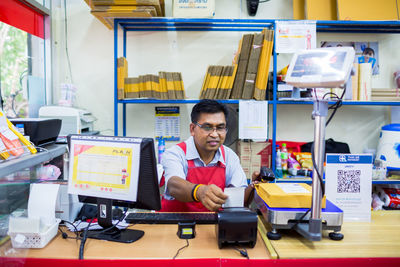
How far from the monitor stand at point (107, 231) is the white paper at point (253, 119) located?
1.43 m

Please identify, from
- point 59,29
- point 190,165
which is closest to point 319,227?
point 190,165

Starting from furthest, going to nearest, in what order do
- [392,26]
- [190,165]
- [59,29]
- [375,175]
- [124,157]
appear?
[59,29], [392,26], [375,175], [190,165], [124,157]

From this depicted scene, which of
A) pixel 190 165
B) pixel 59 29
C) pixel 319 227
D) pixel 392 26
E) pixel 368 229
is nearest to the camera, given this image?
pixel 319 227

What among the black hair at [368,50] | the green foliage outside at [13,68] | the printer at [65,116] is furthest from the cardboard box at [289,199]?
the black hair at [368,50]

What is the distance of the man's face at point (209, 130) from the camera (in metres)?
1.68

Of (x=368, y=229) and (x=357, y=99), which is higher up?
(x=357, y=99)

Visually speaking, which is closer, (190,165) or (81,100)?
(190,165)

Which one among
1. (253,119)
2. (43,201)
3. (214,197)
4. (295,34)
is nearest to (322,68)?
(214,197)

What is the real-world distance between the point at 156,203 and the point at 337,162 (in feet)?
2.85

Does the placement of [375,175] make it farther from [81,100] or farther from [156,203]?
[81,100]

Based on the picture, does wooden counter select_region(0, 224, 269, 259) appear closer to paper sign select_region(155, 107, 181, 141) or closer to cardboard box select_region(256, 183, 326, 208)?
cardboard box select_region(256, 183, 326, 208)

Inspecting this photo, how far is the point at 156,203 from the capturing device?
117 cm

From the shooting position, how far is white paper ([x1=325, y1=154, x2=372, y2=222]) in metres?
1.33

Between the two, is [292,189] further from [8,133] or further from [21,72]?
[21,72]
